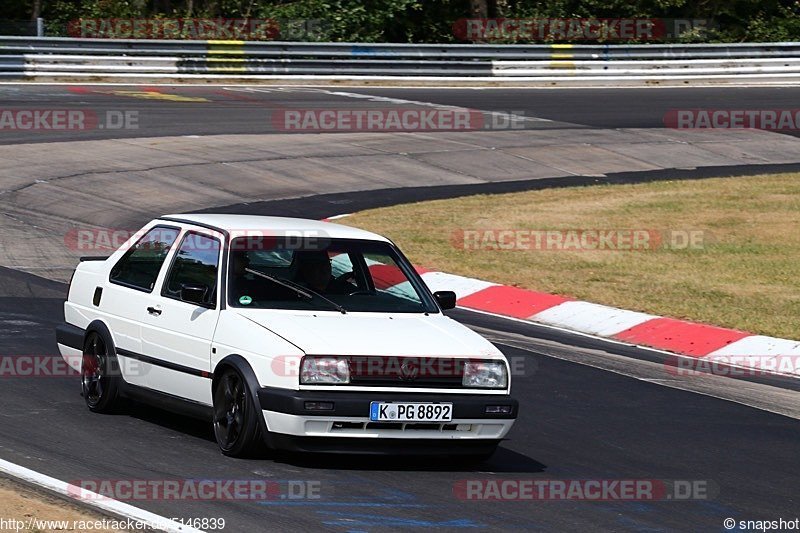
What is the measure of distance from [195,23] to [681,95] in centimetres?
1384

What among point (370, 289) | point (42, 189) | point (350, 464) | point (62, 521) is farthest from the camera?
point (42, 189)

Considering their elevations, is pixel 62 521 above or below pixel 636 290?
above

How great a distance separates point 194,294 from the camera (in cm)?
822

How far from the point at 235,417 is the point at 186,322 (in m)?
0.87

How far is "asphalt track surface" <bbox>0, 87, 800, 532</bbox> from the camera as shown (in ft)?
22.8

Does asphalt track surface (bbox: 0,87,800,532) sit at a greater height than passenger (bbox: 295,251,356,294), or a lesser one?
lesser

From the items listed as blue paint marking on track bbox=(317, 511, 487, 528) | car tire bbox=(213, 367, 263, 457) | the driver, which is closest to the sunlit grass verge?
the driver

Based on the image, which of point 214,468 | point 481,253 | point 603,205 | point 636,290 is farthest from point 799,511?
point 603,205

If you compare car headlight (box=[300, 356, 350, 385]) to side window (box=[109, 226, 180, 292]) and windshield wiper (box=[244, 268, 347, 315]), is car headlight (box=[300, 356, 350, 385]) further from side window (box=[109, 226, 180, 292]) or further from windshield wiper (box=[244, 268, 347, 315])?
side window (box=[109, 226, 180, 292])

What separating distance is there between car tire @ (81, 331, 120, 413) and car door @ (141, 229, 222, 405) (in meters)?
0.40

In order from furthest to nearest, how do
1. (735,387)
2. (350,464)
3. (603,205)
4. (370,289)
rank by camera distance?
(603,205)
(735,387)
(370,289)
(350,464)

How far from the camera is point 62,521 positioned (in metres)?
6.27

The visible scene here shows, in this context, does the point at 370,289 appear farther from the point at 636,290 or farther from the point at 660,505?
the point at 636,290

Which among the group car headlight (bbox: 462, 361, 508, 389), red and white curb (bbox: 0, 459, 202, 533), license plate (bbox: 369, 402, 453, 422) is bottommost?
red and white curb (bbox: 0, 459, 202, 533)
